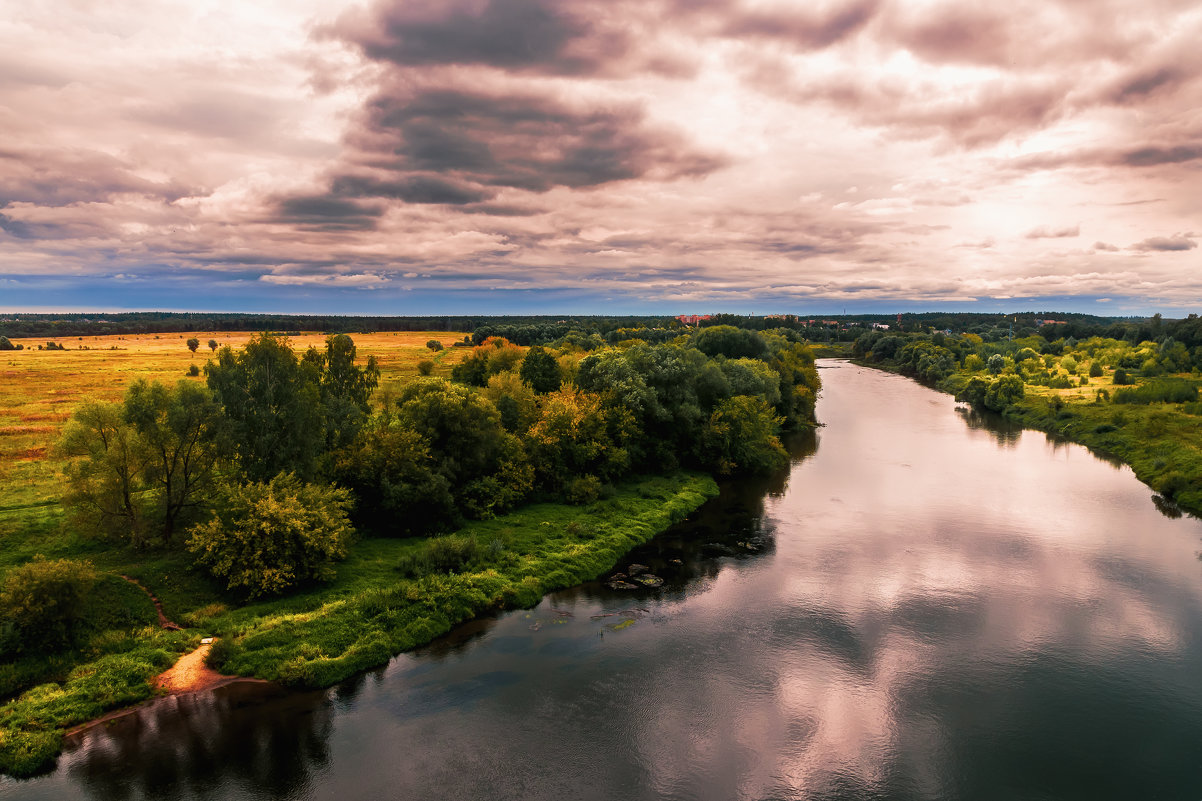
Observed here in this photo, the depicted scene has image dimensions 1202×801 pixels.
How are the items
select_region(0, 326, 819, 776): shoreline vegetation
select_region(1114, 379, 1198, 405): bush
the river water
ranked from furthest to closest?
select_region(1114, 379, 1198, 405): bush → select_region(0, 326, 819, 776): shoreline vegetation → the river water

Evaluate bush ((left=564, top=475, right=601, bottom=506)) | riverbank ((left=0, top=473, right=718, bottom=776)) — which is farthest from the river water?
bush ((left=564, top=475, right=601, bottom=506))

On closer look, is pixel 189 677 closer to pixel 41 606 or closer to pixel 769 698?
pixel 41 606

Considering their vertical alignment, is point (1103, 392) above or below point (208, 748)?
above

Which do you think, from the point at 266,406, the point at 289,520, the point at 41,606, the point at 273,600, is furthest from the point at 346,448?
the point at 41,606

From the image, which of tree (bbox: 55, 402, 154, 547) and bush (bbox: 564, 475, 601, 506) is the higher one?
tree (bbox: 55, 402, 154, 547)

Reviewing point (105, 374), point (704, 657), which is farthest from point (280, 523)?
point (105, 374)

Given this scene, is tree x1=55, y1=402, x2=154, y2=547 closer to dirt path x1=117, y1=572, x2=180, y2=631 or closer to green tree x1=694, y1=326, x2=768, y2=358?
dirt path x1=117, y1=572, x2=180, y2=631

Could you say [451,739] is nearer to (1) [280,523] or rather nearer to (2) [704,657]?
(2) [704,657]
